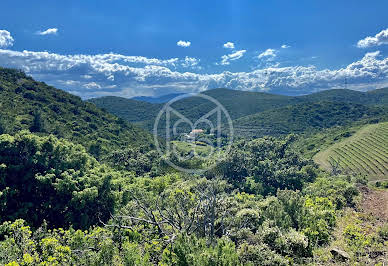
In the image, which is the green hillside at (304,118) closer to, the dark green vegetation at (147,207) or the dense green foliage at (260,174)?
the dark green vegetation at (147,207)

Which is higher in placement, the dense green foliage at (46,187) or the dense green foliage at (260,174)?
the dense green foliage at (46,187)

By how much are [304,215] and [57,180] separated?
20603mm

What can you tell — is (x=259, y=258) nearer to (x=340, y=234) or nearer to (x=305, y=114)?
(x=340, y=234)

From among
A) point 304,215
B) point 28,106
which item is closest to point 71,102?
point 28,106

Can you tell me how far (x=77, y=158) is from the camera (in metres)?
28.5

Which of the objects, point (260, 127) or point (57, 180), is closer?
point (57, 180)

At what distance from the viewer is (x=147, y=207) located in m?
20.6

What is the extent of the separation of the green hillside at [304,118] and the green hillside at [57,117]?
84.8 m

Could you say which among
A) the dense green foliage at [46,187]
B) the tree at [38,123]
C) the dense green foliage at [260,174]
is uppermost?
the tree at [38,123]

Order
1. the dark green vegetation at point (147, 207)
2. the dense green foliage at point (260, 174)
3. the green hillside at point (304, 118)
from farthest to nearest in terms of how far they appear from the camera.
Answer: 1. the green hillside at point (304, 118)
2. the dense green foliage at point (260, 174)
3. the dark green vegetation at point (147, 207)

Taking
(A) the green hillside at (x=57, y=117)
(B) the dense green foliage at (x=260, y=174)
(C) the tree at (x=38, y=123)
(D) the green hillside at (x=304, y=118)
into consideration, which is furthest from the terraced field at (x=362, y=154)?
(C) the tree at (x=38, y=123)

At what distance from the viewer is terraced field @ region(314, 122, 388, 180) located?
72000 millimetres

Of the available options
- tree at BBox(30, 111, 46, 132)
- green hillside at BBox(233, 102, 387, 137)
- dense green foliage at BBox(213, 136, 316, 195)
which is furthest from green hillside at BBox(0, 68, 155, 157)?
green hillside at BBox(233, 102, 387, 137)

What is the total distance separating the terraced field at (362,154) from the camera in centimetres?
7200
